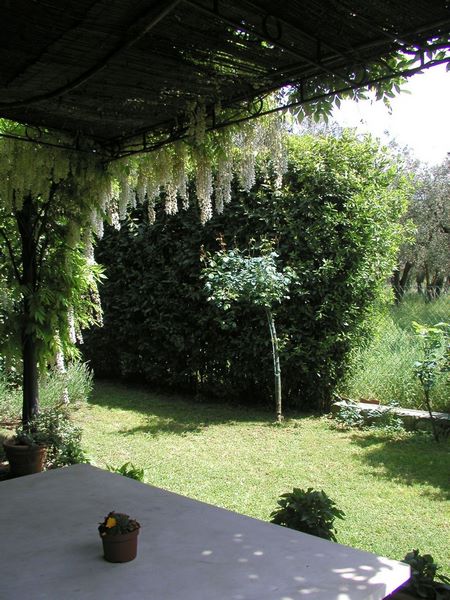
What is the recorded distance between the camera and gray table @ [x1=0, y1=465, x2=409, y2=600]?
1857mm

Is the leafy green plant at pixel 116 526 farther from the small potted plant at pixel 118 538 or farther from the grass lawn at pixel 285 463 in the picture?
the grass lawn at pixel 285 463

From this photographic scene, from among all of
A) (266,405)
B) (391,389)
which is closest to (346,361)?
(391,389)

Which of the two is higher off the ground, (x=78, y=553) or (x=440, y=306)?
(x=440, y=306)

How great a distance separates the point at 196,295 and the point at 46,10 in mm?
4953

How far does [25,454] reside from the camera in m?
4.09

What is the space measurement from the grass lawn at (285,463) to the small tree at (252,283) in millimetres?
771

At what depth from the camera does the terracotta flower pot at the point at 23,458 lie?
4.09m

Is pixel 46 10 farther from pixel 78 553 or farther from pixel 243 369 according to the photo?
pixel 243 369

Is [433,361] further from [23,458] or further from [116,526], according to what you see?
[116,526]

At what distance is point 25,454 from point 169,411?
113 inches

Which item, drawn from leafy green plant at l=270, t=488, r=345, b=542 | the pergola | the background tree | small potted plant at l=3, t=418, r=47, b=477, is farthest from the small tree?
the background tree

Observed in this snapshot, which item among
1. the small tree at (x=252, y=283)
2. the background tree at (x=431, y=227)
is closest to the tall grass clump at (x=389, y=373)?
the small tree at (x=252, y=283)

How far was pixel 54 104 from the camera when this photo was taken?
3.25m

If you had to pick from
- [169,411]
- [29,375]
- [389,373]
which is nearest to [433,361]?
[389,373]
